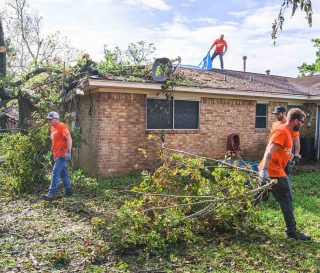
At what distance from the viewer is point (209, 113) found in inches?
470

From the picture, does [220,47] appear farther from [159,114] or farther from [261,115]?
[159,114]

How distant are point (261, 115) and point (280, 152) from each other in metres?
9.13

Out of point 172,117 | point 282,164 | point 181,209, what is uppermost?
point 172,117

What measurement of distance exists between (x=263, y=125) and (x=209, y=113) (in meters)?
3.17

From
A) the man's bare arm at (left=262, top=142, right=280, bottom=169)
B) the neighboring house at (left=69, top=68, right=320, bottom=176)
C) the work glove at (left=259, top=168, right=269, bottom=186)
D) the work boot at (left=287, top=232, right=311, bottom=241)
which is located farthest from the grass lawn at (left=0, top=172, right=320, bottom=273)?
the neighboring house at (left=69, top=68, right=320, bottom=176)

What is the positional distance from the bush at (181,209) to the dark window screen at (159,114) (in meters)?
4.74

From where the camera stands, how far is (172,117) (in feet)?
36.4

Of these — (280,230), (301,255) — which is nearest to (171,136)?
(280,230)

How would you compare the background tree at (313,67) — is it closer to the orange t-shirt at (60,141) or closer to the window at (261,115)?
the window at (261,115)

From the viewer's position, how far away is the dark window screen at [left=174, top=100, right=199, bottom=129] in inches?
442

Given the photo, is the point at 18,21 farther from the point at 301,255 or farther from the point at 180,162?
the point at 301,255

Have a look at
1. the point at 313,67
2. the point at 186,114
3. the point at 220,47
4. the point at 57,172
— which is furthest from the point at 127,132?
the point at 313,67

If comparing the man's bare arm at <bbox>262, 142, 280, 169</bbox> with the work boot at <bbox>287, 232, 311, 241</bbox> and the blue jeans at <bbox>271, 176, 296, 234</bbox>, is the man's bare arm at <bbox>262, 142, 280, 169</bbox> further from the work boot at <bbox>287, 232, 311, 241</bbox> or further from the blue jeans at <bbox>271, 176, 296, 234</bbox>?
the work boot at <bbox>287, 232, 311, 241</bbox>

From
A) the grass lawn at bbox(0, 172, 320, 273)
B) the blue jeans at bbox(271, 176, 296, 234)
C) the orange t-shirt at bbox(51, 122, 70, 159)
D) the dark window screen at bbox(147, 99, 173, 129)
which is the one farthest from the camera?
the dark window screen at bbox(147, 99, 173, 129)
